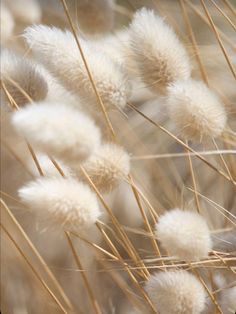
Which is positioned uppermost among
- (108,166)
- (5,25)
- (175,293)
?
(5,25)

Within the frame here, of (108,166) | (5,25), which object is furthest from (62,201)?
A: (5,25)

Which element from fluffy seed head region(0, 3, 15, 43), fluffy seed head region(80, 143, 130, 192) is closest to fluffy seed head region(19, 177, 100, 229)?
fluffy seed head region(80, 143, 130, 192)

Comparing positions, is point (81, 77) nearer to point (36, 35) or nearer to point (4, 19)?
point (36, 35)

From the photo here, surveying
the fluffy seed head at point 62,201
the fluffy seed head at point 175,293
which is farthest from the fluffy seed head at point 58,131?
the fluffy seed head at point 175,293

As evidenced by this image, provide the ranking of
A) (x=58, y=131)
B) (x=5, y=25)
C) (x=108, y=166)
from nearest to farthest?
(x=58, y=131) → (x=108, y=166) → (x=5, y=25)

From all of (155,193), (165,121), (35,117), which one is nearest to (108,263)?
(155,193)

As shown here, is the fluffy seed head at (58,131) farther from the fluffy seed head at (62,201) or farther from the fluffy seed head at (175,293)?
the fluffy seed head at (175,293)

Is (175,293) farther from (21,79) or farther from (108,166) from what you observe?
(21,79)
